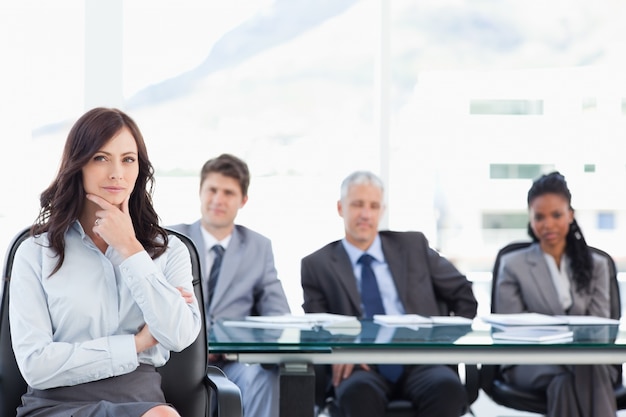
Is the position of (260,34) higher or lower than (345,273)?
higher

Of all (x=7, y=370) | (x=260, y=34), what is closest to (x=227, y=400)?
(x=7, y=370)

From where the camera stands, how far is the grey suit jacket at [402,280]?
4.09 m

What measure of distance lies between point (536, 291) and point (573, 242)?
32cm

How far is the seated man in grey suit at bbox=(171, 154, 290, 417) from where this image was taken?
4043mm

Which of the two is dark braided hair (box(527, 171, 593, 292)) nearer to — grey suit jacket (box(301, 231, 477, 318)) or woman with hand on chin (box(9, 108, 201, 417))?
grey suit jacket (box(301, 231, 477, 318))

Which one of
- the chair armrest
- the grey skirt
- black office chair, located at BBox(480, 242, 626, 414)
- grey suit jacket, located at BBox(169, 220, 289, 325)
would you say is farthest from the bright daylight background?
the grey skirt

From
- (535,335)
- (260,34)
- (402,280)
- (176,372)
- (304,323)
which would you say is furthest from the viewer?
(260,34)

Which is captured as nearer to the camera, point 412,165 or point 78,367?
point 78,367

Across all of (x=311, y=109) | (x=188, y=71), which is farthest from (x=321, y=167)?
(x=188, y=71)

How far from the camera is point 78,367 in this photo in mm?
2293

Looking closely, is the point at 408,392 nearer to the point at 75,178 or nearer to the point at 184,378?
the point at 184,378

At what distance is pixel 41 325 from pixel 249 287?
1801mm

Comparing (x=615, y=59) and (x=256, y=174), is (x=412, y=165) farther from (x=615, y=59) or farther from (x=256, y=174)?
(x=615, y=59)

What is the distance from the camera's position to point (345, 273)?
4105 mm
